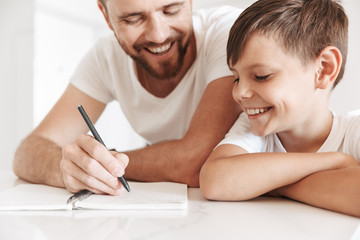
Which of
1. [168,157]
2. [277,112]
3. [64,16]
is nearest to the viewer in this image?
[277,112]

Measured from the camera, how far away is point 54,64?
335cm

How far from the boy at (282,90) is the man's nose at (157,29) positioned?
321mm

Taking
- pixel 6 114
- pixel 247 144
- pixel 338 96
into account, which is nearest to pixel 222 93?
pixel 247 144

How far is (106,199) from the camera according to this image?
3.00ft

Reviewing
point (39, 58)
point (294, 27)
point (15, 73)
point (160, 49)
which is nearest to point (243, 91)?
point (294, 27)

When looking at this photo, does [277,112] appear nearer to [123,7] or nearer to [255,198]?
[255,198]

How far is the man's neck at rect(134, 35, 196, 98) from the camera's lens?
1540mm

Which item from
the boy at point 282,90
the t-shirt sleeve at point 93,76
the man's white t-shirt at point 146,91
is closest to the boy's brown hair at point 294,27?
the boy at point 282,90

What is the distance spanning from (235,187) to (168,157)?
0.30 m

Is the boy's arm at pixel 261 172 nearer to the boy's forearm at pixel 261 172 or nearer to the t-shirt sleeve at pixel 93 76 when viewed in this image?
the boy's forearm at pixel 261 172

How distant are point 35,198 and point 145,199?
0.29 metres

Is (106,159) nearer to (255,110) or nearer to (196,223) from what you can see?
(196,223)

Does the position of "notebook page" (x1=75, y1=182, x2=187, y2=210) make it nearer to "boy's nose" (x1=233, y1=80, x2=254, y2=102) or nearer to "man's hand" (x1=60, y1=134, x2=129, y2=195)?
"man's hand" (x1=60, y1=134, x2=129, y2=195)

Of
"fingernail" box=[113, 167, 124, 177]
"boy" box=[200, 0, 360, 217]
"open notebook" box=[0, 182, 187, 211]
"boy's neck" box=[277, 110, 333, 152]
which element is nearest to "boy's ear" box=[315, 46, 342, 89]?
"boy" box=[200, 0, 360, 217]
